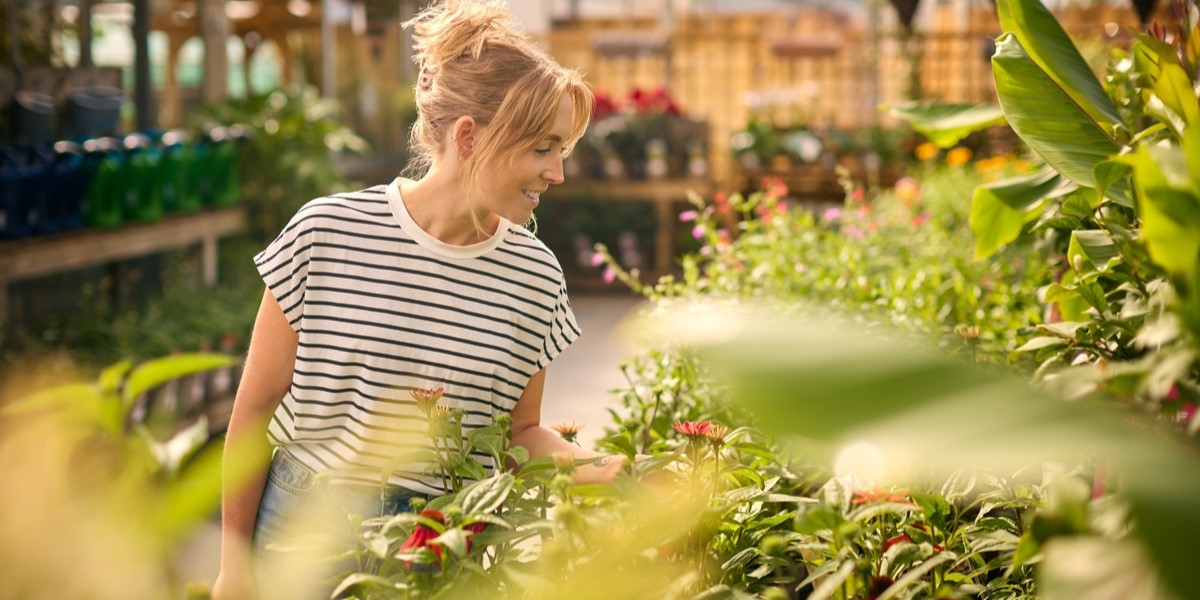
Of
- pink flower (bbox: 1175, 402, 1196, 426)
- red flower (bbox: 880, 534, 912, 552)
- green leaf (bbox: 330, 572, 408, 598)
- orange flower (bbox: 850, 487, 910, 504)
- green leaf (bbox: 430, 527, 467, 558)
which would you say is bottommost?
red flower (bbox: 880, 534, 912, 552)

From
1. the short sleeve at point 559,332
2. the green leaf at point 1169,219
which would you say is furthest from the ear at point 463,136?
the green leaf at point 1169,219

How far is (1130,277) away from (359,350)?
90 centimetres

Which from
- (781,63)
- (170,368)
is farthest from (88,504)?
(781,63)

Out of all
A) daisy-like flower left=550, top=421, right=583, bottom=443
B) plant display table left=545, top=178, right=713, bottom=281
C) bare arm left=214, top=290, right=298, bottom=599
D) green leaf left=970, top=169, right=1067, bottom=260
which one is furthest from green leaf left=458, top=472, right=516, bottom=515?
plant display table left=545, top=178, right=713, bottom=281

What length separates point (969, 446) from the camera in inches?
20.1

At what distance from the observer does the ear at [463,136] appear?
1579mm

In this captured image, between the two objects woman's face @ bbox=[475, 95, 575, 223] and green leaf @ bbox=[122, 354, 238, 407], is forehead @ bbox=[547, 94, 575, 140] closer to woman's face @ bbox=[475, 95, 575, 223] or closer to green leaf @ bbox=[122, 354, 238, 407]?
woman's face @ bbox=[475, 95, 575, 223]

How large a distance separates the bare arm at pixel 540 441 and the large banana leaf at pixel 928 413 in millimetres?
610

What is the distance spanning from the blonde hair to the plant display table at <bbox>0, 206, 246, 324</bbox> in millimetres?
2955

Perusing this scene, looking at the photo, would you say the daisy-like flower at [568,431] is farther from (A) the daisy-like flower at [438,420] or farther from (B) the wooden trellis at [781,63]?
(B) the wooden trellis at [781,63]

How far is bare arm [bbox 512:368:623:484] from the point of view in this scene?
1.25 m

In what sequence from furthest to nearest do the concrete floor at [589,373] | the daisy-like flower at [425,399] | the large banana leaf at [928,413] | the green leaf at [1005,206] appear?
the concrete floor at [589,373], the green leaf at [1005,206], the daisy-like flower at [425,399], the large banana leaf at [928,413]

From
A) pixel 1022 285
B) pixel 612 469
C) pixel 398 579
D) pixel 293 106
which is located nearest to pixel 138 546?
pixel 398 579

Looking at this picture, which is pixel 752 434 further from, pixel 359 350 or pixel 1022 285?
pixel 1022 285
